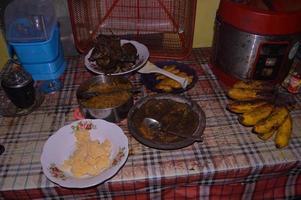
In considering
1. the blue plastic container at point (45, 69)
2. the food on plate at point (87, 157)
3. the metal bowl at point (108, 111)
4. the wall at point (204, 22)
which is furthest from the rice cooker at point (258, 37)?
the blue plastic container at point (45, 69)

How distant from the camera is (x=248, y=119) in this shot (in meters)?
0.72

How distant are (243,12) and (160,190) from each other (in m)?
0.52

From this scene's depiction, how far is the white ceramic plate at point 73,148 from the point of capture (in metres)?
0.59

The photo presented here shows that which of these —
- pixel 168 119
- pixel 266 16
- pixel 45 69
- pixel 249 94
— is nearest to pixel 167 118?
pixel 168 119

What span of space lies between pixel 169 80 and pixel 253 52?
0.91ft

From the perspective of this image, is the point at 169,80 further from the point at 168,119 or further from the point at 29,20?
the point at 29,20

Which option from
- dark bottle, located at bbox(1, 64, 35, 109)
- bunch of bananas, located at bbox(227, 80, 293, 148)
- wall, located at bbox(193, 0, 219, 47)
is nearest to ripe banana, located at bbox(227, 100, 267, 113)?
bunch of bananas, located at bbox(227, 80, 293, 148)

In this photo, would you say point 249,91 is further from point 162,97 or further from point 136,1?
point 136,1

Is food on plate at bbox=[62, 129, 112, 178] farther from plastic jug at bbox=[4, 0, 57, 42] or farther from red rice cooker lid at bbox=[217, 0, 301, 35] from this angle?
red rice cooker lid at bbox=[217, 0, 301, 35]

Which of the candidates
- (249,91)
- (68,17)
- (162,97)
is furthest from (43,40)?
(249,91)

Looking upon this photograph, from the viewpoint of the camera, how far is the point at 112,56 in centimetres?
89

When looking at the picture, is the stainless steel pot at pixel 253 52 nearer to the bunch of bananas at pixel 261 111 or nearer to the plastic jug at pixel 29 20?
the bunch of bananas at pixel 261 111

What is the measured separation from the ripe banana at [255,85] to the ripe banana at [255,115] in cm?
7

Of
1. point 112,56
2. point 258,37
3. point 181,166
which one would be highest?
point 258,37
